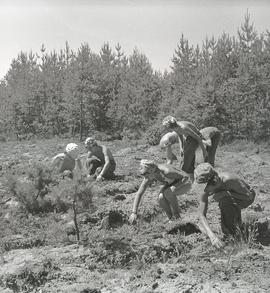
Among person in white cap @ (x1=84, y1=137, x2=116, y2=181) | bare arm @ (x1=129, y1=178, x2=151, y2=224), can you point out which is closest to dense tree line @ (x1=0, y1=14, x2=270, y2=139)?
person in white cap @ (x1=84, y1=137, x2=116, y2=181)

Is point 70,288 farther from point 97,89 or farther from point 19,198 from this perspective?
point 97,89

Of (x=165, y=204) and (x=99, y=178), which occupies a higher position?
(x=99, y=178)

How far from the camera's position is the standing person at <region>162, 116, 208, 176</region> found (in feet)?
23.2

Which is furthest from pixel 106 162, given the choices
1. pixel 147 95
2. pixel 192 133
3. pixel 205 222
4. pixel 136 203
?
pixel 147 95

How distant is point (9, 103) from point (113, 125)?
27.6ft

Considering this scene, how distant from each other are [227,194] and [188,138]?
1.87 metres

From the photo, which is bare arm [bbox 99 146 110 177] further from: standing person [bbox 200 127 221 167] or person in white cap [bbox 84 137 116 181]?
standing person [bbox 200 127 221 167]

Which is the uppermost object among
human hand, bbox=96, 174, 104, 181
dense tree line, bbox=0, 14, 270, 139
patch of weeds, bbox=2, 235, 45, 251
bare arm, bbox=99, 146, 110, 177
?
dense tree line, bbox=0, 14, 270, 139

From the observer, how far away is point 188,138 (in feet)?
24.1

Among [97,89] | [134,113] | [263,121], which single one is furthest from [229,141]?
[97,89]

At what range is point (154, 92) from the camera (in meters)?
28.1

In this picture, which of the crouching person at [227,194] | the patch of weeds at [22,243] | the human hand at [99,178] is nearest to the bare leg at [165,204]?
the crouching person at [227,194]

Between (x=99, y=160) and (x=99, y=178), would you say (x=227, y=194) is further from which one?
(x=99, y=160)

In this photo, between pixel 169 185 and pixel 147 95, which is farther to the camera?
pixel 147 95
